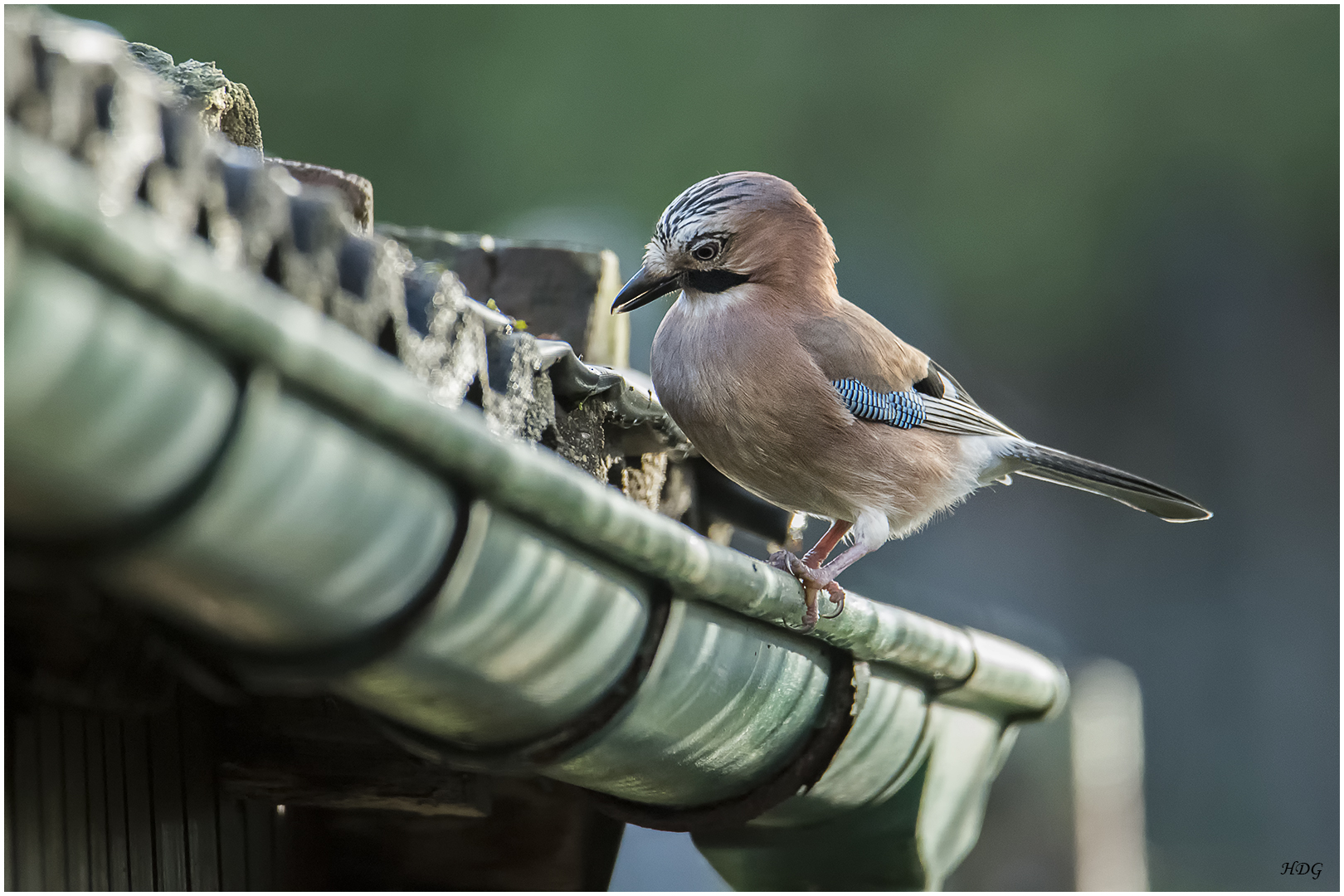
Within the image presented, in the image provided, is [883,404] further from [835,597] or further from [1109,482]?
[835,597]

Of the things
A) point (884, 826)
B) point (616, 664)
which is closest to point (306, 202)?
point (616, 664)

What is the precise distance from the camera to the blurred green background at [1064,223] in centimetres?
805

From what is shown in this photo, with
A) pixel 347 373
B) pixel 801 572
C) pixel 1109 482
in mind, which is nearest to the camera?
pixel 347 373

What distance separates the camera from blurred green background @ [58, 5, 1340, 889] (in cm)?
805

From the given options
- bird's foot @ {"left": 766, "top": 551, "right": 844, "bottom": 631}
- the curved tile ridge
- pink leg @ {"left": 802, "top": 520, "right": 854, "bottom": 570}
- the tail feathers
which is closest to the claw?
bird's foot @ {"left": 766, "top": 551, "right": 844, "bottom": 631}

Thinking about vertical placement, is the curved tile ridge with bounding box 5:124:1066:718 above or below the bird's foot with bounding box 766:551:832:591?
below

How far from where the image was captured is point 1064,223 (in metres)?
8.93

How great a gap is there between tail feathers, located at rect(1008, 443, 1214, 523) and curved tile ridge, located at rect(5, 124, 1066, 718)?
132 centimetres

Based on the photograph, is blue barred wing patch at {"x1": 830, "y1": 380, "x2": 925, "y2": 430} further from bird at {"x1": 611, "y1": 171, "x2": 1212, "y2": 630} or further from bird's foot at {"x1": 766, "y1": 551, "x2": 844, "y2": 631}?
bird's foot at {"x1": 766, "y1": 551, "x2": 844, "y2": 631}

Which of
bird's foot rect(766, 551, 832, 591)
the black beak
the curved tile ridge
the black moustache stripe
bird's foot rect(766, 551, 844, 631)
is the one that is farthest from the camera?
the black moustache stripe

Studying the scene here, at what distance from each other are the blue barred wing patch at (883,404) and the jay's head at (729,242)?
201 mm

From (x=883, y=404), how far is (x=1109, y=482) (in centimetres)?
60

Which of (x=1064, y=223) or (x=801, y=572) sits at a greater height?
(x=1064, y=223)

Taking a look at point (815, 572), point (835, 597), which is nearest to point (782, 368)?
point (815, 572)
